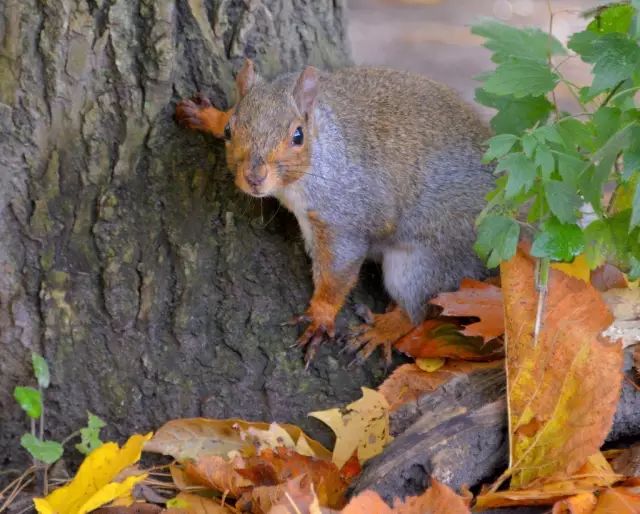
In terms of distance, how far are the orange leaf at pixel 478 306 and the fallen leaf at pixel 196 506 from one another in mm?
569

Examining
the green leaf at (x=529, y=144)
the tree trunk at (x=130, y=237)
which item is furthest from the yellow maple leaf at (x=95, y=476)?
the green leaf at (x=529, y=144)

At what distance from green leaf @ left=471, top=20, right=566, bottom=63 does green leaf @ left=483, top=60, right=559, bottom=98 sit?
0.18ft

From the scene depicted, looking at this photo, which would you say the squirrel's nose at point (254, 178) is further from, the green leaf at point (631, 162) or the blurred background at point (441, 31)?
the blurred background at point (441, 31)

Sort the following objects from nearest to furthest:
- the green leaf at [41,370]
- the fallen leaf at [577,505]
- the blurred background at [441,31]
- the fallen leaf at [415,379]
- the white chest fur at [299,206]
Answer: the fallen leaf at [577,505] → the green leaf at [41,370] → the fallen leaf at [415,379] → the white chest fur at [299,206] → the blurred background at [441,31]

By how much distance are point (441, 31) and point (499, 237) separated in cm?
271

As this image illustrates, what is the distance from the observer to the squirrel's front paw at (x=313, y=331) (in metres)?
1.92

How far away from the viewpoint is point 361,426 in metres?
1.74

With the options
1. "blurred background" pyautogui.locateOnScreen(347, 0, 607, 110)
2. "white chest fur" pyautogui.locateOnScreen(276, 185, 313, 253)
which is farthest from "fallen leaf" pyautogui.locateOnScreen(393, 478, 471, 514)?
"blurred background" pyautogui.locateOnScreen(347, 0, 607, 110)

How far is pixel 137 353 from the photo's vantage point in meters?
1.87

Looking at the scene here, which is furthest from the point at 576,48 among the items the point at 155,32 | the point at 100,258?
the point at 100,258

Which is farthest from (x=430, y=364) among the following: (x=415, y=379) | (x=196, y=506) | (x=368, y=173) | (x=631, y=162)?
(x=631, y=162)

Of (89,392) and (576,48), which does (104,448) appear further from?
(576,48)

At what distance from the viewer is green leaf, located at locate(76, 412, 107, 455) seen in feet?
5.65

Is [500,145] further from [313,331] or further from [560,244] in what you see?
[313,331]
